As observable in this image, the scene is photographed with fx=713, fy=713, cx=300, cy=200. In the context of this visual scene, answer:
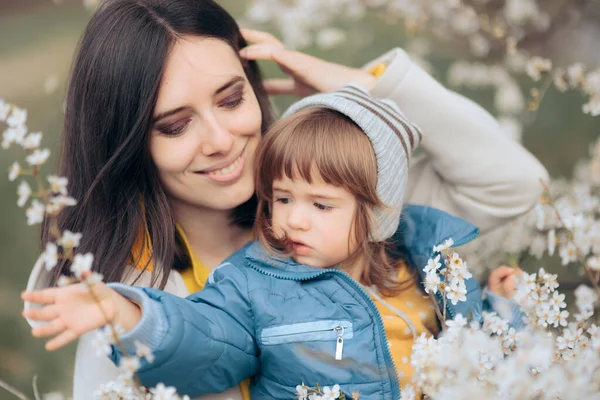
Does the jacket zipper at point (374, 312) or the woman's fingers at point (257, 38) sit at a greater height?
the woman's fingers at point (257, 38)

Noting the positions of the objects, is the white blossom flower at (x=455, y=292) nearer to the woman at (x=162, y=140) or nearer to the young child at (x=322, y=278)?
the young child at (x=322, y=278)

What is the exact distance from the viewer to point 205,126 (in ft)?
7.70

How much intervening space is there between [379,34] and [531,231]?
245 cm

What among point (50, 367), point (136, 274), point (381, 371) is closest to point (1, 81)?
point (50, 367)

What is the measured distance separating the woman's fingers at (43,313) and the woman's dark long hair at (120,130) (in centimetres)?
66

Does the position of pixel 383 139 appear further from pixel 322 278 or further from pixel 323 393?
pixel 323 393

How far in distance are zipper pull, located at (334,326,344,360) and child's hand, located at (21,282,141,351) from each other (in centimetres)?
72

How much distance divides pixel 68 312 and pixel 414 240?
1334 millimetres

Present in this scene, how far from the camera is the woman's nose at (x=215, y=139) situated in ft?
7.63

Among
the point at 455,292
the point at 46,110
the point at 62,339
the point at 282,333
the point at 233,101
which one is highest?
the point at 233,101

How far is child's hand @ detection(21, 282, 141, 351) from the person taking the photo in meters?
1.58

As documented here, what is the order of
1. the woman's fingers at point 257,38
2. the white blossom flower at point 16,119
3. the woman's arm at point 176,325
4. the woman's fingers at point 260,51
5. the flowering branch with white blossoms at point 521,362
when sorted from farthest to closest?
the woman's fingers at point 257,38 → the woman's fingers at point 260,51 → the white blossom flower at point 16,119 → the woman's arm at point 176,325 → the flowering branch with white blossoms at point 521,362

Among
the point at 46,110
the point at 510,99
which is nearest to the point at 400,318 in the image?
the point at 510,99

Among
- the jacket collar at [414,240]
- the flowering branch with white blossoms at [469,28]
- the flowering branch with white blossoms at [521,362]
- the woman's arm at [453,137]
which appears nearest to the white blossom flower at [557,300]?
the flowering branch with white blossoms at [521,362]
